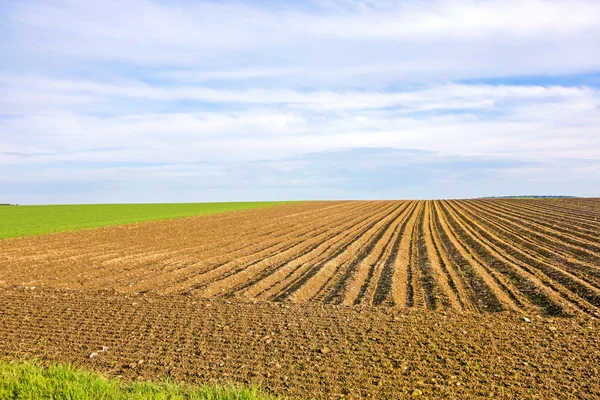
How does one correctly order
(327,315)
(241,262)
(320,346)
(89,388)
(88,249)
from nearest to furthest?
(89,388)
(320,346)
(327,315)
(241,262)
(88,249)

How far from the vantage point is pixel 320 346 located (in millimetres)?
8125

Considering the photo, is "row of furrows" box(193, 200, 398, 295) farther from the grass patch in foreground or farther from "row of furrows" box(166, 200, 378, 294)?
the grass patch in foreground

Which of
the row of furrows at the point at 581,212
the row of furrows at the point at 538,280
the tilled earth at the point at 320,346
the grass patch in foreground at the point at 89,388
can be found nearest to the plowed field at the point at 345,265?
the row of furrows at the point at 538,280

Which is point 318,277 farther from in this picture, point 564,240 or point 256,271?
point 564,240

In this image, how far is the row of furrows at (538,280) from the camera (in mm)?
11039

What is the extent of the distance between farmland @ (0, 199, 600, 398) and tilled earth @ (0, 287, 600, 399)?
3cm

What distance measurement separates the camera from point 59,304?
11.3 metres

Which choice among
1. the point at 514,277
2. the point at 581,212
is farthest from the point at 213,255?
the point at 581,212

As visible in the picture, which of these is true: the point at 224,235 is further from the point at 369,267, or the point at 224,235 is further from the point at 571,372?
the point at 571,372

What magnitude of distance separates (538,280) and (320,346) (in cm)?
781

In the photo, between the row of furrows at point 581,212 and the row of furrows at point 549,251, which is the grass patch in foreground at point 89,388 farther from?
the row of furrows at point 581,212

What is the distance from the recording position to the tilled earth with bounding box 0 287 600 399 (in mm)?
6668

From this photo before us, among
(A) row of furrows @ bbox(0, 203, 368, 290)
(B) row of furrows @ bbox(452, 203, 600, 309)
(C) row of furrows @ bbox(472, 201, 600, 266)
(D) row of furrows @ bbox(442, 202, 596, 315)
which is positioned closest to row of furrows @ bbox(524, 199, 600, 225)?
(C) row of furrows @ bbox(472, 201, 600, 266)

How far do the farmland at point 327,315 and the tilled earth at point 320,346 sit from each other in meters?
0.03
